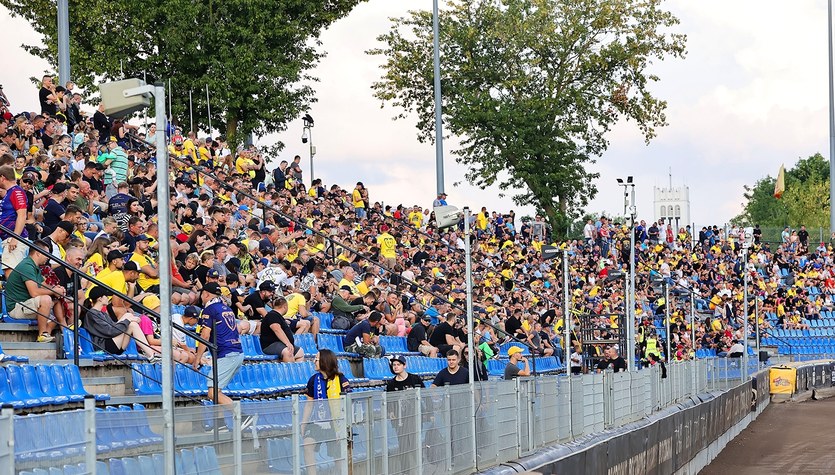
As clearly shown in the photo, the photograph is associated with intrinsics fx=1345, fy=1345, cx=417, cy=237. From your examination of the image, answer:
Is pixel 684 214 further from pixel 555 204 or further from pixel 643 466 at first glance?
pixel 643 466

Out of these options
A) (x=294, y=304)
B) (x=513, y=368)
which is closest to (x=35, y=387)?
(x=294, y=304)

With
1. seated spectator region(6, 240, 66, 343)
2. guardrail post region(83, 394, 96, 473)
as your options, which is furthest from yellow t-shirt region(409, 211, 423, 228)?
guardrail post region(83, 394, 96, 473)

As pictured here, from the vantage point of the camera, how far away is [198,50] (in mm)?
45281

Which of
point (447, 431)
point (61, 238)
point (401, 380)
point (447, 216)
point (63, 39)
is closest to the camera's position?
point (447, 431)

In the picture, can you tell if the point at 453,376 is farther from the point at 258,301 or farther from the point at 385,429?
the point at 385,429

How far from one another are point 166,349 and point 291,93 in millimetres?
40012

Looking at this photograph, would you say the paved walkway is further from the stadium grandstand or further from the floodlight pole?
the floodlight pole

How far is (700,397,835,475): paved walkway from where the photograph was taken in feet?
87.8

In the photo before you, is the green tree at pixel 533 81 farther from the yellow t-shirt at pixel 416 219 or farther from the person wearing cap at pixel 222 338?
the person wearing cap at pixel 222 338

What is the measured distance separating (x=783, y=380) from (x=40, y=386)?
3767cm

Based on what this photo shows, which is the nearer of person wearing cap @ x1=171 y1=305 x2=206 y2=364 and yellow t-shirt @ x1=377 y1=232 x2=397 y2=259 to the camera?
person wearing cap @ x1=171 y1=305 x2=206 y2=364

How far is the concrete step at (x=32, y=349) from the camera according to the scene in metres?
13.2

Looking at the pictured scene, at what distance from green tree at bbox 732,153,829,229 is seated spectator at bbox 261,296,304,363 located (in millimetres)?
87045

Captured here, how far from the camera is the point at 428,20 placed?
6297 cm
